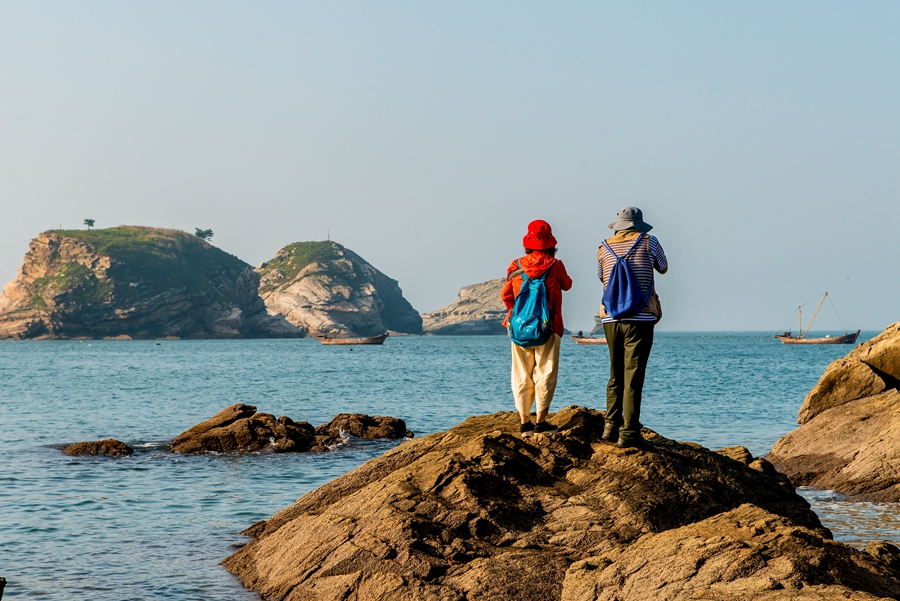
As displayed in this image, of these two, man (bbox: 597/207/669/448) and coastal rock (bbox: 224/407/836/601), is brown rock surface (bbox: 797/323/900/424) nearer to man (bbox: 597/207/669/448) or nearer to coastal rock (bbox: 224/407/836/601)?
coastal rock (bbox: 224/407/836/601)

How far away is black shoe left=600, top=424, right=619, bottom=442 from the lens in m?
9.31

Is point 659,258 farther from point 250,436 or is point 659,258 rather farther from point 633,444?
point 250,436

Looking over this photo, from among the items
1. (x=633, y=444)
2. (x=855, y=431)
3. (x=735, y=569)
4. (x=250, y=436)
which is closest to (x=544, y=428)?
(x=633, y=444)

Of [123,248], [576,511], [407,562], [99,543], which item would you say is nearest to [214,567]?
[99,543]

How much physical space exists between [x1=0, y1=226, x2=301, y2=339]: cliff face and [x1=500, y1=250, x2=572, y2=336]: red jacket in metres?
182

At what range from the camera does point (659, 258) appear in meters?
8.77

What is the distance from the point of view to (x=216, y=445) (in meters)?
21.7

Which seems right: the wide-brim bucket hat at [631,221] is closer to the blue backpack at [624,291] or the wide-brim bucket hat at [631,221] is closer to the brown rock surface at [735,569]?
the blue backpack at [624,291]

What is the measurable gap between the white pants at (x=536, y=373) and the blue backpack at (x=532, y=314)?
18 cm

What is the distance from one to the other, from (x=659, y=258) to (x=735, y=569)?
334 centimetres

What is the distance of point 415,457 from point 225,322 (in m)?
193

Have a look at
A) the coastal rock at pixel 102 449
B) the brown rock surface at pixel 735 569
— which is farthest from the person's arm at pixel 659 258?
the coastal rock at pixel 102 449

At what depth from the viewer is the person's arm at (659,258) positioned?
28.7 ft

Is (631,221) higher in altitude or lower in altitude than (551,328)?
higher
